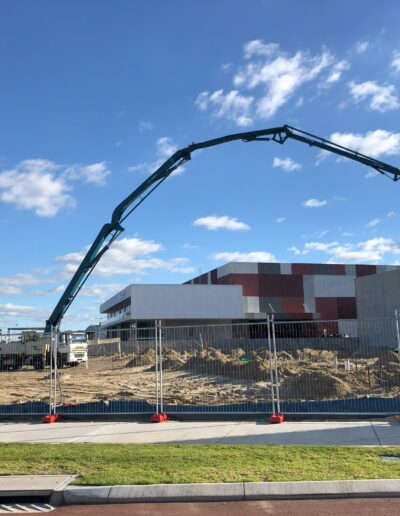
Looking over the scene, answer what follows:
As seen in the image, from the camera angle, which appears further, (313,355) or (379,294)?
(379,294)

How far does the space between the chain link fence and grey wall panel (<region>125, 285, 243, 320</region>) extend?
3836cm

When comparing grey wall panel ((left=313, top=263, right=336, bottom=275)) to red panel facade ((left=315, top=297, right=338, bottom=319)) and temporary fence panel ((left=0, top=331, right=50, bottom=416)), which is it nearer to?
red panel facade ((left=315, top=297, right=338, bottom=319))

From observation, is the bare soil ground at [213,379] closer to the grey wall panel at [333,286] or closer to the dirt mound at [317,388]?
the dirt mound at [317,388]

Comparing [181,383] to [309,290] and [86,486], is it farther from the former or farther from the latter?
[309,290]

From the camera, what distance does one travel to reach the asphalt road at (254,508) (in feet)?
22.0

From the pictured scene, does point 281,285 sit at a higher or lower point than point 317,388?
higher

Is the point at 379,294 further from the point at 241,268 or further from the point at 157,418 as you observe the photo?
the point at 157,418

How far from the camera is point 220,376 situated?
85.8ft

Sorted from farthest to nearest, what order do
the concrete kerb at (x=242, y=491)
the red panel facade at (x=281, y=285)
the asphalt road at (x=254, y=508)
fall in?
the red panel facade at (x=281, y=285)
the concrete kerb at (x=242, y=491)
the asphalt road at (x=254, y=508)

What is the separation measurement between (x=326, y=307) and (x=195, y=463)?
7932 centimetres

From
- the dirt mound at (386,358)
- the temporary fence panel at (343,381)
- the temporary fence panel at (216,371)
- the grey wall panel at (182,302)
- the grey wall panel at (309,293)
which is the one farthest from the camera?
the grey wall panel at (309,293)

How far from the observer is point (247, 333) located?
28.0 metres

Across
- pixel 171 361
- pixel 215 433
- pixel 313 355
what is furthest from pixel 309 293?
pixel 215 433

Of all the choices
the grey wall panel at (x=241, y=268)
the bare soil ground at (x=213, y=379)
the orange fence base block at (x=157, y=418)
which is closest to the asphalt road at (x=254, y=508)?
the orange fence base block at (x=157, y=418)
